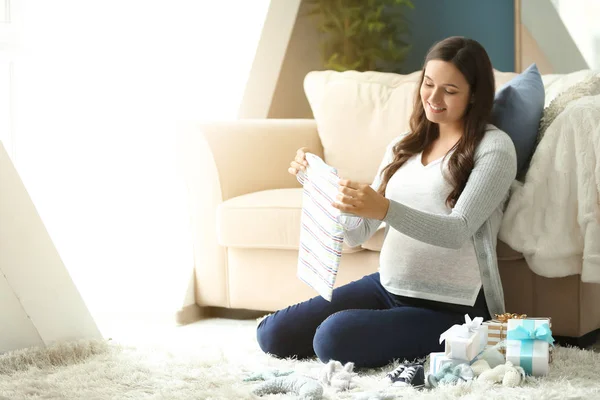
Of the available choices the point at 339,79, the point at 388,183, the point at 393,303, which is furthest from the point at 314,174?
the point at 339,79

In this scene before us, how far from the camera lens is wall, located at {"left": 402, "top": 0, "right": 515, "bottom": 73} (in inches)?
154

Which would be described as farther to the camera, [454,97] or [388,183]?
[388,183]

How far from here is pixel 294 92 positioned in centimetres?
407

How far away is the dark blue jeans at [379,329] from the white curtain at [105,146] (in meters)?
0.76

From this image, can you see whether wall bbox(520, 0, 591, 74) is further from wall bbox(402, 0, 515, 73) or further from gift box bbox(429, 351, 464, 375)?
gift box bbox(429, 351, 464, 375)

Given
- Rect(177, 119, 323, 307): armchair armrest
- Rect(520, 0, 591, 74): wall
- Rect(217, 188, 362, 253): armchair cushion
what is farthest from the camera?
Rect(520, 0, 591, 74): wall

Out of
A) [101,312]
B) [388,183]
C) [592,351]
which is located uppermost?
[388,183]

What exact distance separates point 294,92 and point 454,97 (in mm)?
2156

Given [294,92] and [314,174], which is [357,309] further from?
[294,92]

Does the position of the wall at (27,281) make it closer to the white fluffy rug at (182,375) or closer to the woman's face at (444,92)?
the white fluffy rug at (182,375)

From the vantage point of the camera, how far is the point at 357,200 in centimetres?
176

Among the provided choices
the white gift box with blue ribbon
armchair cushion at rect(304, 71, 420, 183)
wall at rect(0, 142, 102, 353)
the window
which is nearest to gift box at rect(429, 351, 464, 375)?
the white gift box with blue ribbon

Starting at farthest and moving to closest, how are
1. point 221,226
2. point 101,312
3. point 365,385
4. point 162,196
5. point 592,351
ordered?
point 162,196
point 101,312
point 221,226
point 592,351
point 365,385

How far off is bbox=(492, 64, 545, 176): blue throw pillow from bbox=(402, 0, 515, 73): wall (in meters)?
1.81
